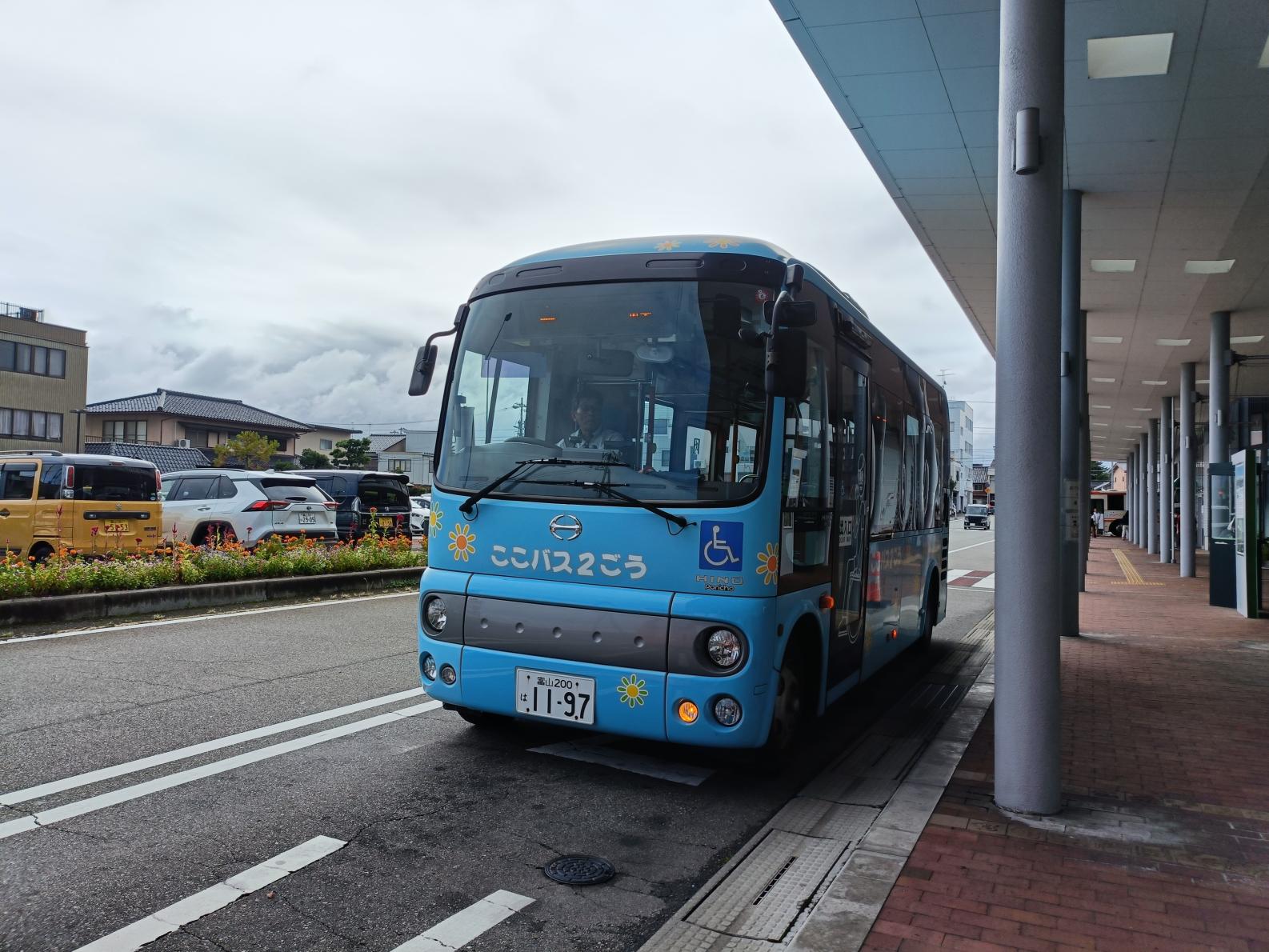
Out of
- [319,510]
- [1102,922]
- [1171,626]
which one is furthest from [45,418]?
[1102,922]

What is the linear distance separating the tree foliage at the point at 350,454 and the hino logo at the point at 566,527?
Result: 56.7 metres

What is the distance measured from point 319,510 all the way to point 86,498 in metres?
3.71

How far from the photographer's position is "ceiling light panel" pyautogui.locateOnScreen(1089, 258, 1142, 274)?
49.4 feet

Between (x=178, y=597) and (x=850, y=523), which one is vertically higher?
(x=850, y=523)

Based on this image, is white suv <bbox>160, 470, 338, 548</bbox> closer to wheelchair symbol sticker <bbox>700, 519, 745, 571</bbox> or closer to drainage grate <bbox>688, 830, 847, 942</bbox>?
wheelchair symbol sticker <bbox>700, 519, 745, 571</bbox>

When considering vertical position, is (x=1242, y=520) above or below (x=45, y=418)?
below

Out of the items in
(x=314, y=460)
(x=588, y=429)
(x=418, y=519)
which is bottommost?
(x=418, y=519)

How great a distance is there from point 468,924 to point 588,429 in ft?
8.40

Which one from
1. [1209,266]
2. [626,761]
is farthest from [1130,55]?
[1209,266]

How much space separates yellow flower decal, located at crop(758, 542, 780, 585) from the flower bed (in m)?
8.65

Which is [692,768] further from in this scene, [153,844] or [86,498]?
[86,498]

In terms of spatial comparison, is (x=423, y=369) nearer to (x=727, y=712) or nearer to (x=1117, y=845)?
(x=727, y=712)

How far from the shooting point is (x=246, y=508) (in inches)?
632

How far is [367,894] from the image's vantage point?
12.1 ft
